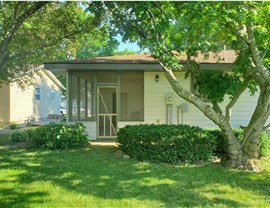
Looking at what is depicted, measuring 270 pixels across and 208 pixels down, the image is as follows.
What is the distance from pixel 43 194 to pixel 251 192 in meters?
3.82

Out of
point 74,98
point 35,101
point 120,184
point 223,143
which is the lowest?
point 120,184

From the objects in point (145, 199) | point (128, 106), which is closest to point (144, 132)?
point (145, 199)

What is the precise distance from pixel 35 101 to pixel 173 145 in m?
19.7

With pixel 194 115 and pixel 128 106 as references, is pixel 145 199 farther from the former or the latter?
pixel 128 106

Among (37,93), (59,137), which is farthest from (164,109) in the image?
(37,93)

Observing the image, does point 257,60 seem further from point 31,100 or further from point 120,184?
point 31,100

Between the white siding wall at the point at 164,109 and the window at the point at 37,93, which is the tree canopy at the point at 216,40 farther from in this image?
the window at the point at 37,93

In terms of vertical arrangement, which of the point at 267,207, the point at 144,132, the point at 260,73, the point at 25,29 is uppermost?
the point at 25,29

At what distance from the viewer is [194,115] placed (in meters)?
11.8

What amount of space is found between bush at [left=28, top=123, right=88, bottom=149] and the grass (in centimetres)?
130

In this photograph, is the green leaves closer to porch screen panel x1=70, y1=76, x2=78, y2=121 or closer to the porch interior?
the porch interior

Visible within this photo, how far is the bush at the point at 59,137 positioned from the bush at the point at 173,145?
8.12ft

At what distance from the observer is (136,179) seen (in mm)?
6004

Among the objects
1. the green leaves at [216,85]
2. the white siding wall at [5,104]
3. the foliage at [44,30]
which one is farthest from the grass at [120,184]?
the white siding wall at [5,104]
